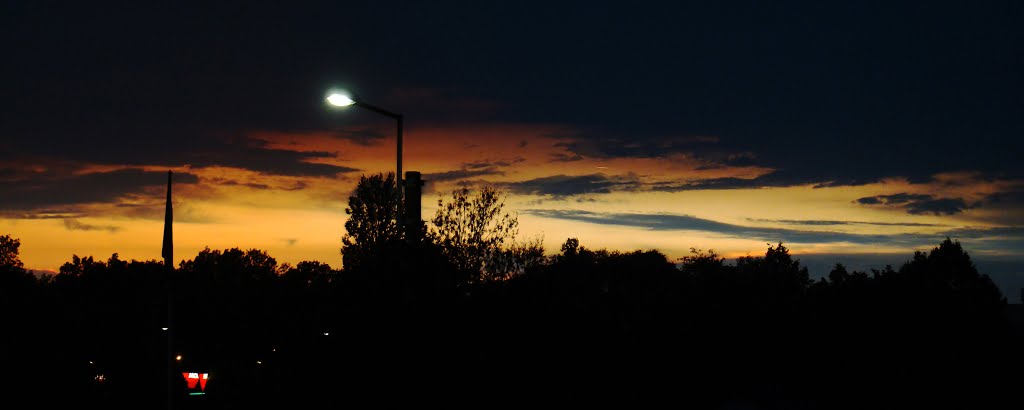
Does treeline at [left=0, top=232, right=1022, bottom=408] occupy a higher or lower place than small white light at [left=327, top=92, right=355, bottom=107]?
lower

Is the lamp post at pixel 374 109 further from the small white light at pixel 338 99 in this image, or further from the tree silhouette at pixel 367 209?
the tree silhouette at pixel 367 209

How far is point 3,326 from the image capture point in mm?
55188

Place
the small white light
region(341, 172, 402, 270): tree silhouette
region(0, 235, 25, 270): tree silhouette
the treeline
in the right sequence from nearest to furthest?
the small white light
the treeline
region(341, 172, 402, 270): tree silhouette
region(0, 235, 25, 270): tree silhouette

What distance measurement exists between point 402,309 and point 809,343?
1803 cm

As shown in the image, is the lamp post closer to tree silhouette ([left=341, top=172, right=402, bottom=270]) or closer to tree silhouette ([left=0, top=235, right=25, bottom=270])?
tree silhouette ([left=341, top=172, right=402, bottom=270])

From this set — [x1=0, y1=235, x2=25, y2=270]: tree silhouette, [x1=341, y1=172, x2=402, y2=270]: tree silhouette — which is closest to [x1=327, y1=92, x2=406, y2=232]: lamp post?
[x1=341, y1=172, x2=402, y2=270]: tree silhouette

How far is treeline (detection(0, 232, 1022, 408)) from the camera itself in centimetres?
2155

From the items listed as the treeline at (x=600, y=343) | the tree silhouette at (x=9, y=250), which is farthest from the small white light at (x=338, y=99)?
the tree silhouette at (x=9, y=250)

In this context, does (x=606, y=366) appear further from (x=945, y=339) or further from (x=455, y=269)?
(x=945, y=339)

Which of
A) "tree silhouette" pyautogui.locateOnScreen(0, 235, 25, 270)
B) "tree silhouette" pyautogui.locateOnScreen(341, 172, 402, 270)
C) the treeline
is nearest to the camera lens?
the treeline

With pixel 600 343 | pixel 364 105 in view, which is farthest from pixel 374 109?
pixel 600 343

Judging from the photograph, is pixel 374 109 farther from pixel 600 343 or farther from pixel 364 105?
pixel 600 343

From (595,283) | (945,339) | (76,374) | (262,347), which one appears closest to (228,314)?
(262,347)

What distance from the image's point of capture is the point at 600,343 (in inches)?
1003
